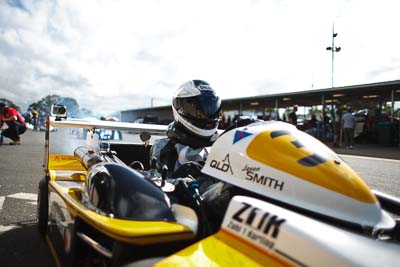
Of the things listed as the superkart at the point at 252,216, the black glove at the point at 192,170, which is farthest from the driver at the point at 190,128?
the superkart at the point at 252,216

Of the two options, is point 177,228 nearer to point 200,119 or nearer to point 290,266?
point 290,266

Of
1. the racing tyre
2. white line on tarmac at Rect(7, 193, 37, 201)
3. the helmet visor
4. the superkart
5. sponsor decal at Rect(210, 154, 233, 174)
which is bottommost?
white line on tarmac at Rect(7, 193, 37, 201)

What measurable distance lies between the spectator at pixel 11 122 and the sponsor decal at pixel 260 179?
1234 centimetres

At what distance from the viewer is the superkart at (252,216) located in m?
1.13

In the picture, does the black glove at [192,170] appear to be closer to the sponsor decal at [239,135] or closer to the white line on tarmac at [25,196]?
the sponsor decal at [239,135]

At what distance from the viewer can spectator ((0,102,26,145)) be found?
11.8 m

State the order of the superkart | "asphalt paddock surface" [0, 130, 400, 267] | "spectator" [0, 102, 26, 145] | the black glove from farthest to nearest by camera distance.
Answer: "spectator" [0, 102, 26, 145]
"asphalt paddock surface" [0, 130, 400, 267]
the black glove
the superkart

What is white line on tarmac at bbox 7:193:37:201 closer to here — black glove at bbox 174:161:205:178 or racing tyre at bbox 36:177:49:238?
racing tyre at bbox 36:177:49:238

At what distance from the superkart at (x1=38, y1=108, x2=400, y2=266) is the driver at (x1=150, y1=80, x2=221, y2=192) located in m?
1.01

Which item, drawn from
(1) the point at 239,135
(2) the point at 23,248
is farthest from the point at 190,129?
(2) the point at 23,248

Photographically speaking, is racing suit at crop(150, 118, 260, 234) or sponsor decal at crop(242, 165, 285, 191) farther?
racing suit at crop(150, 118, 260, 234)

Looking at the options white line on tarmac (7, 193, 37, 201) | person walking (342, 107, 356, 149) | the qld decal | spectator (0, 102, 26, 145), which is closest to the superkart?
the qld decal

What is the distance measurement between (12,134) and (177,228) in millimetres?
12702

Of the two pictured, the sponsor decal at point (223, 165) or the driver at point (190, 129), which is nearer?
the sponsor decal at point (223, 165)
